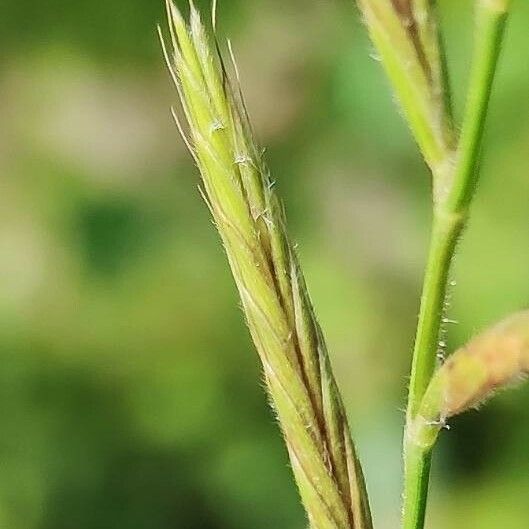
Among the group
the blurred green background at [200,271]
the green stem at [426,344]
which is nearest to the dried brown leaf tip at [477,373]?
the green stem at [426,344]

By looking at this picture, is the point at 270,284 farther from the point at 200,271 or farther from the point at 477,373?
the point at 200,271

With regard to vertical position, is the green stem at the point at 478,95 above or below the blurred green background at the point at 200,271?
above

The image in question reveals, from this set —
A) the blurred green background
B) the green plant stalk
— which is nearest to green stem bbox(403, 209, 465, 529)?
the green plant stalk

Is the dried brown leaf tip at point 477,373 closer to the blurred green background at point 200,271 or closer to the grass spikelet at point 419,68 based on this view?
the grass spikelet at point 419,68

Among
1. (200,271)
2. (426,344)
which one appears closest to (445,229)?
(426,344)

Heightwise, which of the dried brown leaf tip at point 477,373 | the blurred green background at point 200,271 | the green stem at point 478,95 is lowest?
the blurred green background at point 200,271

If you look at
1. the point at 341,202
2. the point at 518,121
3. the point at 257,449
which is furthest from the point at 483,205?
the point at 257,449

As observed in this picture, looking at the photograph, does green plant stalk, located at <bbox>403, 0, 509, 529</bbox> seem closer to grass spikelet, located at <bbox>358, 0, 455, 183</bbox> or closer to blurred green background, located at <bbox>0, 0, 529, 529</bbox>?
grass spikelet, located at <bbox>358, 0, 455, 183</bbox>
